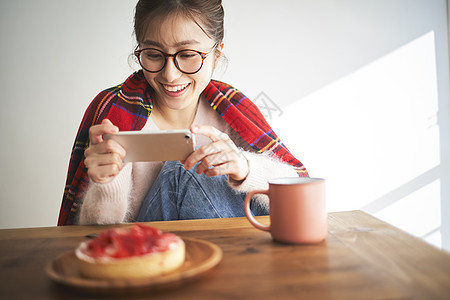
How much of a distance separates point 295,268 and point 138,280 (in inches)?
9.0

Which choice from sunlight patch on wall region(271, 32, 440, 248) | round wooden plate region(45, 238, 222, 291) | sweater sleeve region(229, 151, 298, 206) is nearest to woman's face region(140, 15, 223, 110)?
sweater sleeve region(229, 151, 298, 206)

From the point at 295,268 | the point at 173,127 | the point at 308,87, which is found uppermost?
the point at 308,87

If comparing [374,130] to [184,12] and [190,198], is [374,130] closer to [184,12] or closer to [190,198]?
[184,12]

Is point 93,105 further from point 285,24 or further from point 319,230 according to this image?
point 285,24

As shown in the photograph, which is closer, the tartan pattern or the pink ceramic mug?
the pink ceramic mug

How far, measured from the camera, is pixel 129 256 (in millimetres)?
527

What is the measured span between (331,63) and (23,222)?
2274mm

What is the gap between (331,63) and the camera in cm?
274

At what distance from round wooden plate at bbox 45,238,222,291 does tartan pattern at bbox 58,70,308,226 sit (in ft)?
2.65

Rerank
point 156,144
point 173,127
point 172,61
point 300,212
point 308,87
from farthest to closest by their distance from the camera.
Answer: point 308,87 → point 173,127 → point 172,61 → point 156,144 → point 300,212

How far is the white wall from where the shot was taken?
2527 mm

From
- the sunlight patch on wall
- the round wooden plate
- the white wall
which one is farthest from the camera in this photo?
the sunlight patch on wall

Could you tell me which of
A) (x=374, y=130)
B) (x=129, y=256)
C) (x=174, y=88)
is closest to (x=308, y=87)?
(x=374, y=130)

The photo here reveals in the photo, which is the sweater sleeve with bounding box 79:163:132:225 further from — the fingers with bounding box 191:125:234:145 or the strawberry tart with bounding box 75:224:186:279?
the strawberry tart with bounding box 75:224:186:279
